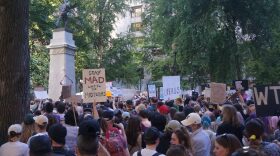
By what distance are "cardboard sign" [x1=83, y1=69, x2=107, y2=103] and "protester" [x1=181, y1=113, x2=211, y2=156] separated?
3805 millimetres

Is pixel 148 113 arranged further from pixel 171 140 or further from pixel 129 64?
pixel 129 64

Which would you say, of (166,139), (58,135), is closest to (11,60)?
(58,135)

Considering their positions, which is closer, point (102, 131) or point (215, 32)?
point (102, 131)

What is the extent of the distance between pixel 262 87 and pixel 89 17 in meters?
41.4

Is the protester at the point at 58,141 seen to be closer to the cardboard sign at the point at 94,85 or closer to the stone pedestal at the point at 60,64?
the cardboard sign at the point at 94,85

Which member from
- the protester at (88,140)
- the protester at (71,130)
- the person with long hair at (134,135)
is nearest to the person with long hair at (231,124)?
the person with long hair at (134,135)

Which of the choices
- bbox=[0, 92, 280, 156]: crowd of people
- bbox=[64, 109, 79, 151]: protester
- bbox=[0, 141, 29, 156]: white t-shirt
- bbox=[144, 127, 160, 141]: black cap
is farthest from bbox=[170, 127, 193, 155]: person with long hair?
bbox=[0, 141, 29, 156]: white t-shirt

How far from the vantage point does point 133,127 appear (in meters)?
7.18

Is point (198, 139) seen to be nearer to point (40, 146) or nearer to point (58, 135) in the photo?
point (58, 135)

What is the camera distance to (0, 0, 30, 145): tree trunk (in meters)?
7.79

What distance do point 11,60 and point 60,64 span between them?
13.3 m

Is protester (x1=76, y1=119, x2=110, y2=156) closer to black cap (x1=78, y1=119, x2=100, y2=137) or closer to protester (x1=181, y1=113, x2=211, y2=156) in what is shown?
black cap (x1=78, y1=119, x2=100, y2=137)

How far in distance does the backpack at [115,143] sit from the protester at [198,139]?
98 centimetres

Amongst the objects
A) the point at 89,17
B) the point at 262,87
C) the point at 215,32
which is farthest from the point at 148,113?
the point at 89,17
